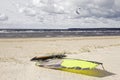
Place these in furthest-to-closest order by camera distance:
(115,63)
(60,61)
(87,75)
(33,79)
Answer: (115,63), (60,61), (87,75), (33,79)

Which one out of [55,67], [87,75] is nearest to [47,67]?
[55,67]

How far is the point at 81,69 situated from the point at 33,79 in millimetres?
2322

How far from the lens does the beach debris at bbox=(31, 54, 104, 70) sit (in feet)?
41.1

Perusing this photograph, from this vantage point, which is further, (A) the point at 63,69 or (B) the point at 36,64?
(B) the point at 36,64

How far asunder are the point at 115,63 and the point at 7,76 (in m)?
5.95

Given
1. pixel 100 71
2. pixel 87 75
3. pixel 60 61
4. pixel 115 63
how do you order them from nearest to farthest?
pixel 87 75 < pixel 100 71 < pixel 60 61 < pixel 115 63

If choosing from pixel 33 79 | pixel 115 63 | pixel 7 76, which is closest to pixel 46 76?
pixel 33 79

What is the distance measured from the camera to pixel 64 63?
13469 millimetres

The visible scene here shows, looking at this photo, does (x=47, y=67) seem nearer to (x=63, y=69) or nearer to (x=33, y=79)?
(x=63, y=69)

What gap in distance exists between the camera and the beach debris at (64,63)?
1253 centimetres

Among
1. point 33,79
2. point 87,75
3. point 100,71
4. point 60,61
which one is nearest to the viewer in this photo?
point 33,79

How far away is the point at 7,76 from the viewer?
11750 mm

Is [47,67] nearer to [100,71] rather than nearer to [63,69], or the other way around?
[63,69]

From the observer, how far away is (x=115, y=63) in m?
15.0
